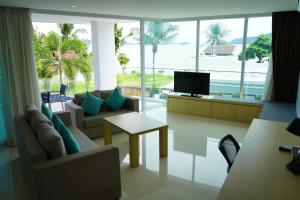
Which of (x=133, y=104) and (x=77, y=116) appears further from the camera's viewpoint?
Result: (x=133, y=104)

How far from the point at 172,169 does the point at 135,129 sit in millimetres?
847

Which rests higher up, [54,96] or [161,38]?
[161,38]

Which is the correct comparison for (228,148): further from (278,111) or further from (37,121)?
(278,111)

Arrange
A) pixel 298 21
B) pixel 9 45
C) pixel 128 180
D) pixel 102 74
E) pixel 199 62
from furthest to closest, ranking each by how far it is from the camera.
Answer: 1. pixel 102 74
2. pixel 199 62
3. pixel 298 21
4. pixel 9 45
5. pixel 128 180

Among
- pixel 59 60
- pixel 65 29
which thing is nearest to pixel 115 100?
pixel 59 60

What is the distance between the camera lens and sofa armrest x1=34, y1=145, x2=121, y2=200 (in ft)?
7.88

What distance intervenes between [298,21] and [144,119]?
13.1ft

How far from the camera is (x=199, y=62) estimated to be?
23.2ft

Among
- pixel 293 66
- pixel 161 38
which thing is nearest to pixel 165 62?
pixel 161 38

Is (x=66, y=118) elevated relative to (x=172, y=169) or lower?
elevated

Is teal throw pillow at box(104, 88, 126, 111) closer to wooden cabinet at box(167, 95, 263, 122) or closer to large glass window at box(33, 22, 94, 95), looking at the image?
wooden cabinet at box(167, 95, 263, 122)

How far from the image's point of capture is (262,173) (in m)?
1.99

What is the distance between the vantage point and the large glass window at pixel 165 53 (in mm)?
7090

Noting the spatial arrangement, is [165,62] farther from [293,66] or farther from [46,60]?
[46,60]
